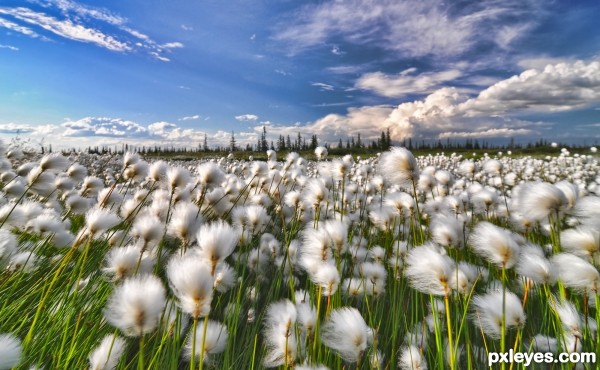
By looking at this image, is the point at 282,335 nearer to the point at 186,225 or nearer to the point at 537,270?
the point at 186,225

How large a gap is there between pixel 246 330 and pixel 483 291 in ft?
7.78

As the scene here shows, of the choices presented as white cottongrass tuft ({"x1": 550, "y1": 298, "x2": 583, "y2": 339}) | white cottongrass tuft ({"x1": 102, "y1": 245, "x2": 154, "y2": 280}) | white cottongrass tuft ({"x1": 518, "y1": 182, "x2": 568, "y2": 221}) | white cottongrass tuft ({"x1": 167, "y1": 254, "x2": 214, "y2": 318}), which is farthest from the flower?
white cottongrass tuft ({"x1": 102, "y1": 245, "x2": 154, "y2": 280})

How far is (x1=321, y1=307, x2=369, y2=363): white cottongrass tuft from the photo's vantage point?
1.96 m

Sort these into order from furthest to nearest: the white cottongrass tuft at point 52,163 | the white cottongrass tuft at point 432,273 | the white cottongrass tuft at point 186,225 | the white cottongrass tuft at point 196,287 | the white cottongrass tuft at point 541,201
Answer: the white cottongrass tuft at point 52,163, the white cottongrass tuft at point 186,225, the white cottongrass tuft at point 541,201, the white cottongrass tuft at point 432,273, the white cottongrass tuft at point 196,287

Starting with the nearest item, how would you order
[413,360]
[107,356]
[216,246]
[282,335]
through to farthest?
[216,246], [107,356], [282,335], [413,360]

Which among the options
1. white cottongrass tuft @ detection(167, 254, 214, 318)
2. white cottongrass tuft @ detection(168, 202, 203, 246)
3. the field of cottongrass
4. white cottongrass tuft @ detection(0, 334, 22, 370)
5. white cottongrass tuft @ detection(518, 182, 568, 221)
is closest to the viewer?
white cottongrass tuft @ detection(0, 334, 22, 370)

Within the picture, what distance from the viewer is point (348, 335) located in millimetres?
1979

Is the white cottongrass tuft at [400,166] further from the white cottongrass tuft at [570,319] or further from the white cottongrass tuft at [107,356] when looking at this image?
the white cottongrass tuft at [107,356]

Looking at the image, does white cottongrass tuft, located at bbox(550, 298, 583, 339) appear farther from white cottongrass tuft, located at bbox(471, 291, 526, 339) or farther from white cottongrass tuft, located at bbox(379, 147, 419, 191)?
white cottongrass tuft, located at bbox(379, 147, 419, 191)

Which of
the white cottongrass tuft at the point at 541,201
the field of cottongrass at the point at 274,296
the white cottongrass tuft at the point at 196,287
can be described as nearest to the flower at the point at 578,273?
the field of cottongrass at the point at 274,296

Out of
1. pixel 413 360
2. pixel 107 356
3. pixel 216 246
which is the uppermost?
pixel 216 246

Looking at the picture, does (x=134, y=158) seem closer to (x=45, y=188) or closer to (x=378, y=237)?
(x=45, y=188)

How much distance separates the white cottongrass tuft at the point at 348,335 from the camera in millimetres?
1958

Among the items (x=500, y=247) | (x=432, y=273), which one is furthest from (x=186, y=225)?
(x=500, y=247)
